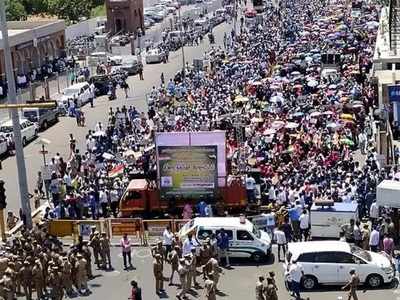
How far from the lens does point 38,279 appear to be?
23.8m

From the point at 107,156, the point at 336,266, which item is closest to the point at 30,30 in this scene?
the point at 107,156

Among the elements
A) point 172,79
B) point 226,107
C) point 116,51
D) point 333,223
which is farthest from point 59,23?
point 333,223

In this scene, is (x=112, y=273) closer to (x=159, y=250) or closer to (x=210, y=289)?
(x=159, y=250)

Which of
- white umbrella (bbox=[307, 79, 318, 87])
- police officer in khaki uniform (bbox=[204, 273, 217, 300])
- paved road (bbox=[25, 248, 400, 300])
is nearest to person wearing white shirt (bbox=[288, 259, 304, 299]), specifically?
paved road (bbox=[25, 248, 400, 300])

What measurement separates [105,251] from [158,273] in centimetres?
269

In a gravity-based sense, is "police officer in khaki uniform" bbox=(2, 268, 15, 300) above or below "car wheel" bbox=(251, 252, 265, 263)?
above

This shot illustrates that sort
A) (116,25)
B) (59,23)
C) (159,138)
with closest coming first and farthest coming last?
(159,138)
(59,23)
(116,25)

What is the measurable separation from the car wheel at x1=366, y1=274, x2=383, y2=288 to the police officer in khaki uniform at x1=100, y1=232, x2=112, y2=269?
7341 millimetres

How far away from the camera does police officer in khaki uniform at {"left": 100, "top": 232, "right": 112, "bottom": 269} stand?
2612 cm

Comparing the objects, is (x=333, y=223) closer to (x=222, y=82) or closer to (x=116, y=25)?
(x=222, y=82)

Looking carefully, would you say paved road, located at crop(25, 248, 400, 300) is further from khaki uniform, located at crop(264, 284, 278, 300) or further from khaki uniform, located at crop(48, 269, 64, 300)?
khaki uniform, located at crop(264, 284, 278, 300)

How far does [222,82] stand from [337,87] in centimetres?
850

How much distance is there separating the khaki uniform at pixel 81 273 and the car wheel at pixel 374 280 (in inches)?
290

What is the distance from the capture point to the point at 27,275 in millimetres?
23781
